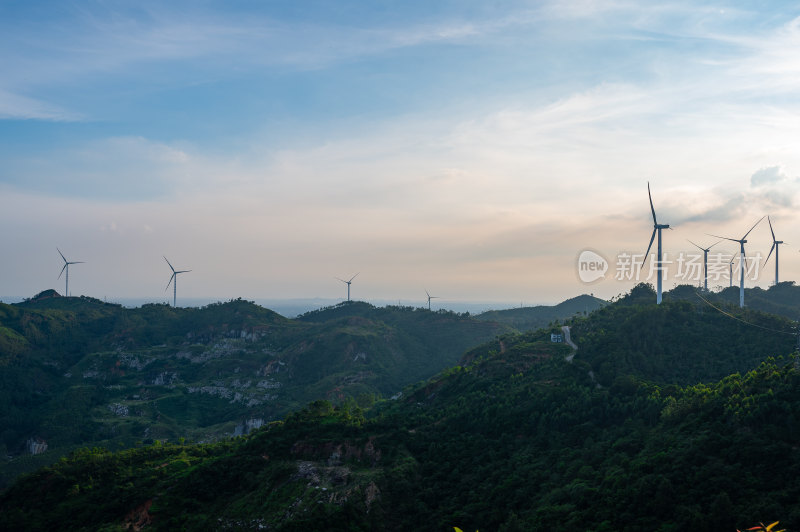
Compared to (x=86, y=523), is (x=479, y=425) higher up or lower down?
higher up

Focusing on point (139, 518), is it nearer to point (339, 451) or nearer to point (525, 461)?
point (339, 451)

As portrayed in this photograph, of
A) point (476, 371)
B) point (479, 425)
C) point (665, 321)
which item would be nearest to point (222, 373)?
point (476, 371)

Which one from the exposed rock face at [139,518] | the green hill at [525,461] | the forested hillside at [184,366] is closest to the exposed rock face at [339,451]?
the green hill at [525,461]

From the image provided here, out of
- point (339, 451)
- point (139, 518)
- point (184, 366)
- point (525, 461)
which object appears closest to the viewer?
point (139, 518)

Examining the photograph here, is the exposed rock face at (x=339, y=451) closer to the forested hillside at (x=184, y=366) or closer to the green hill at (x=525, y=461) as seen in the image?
the green hill at (x=525, y=461)

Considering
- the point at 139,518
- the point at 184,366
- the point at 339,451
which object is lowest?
the point at 139,518

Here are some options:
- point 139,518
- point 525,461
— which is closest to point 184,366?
point 139,518

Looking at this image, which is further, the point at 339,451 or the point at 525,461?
the point at 339,451

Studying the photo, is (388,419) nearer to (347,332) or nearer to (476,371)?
(476,371)
